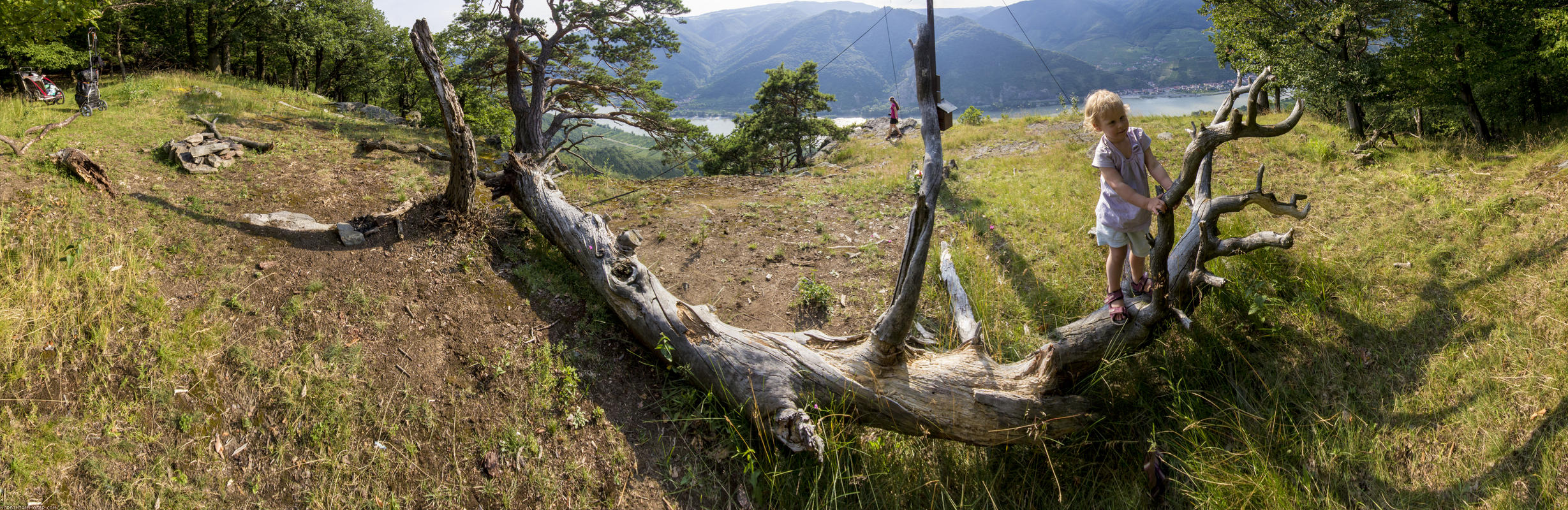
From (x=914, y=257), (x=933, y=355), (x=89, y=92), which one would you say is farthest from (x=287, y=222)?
(x=89, y=92)

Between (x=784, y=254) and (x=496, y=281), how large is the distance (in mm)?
3560

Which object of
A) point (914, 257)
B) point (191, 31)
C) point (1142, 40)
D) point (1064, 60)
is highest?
point (1142, 40)

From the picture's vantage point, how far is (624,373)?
4898 millimetres

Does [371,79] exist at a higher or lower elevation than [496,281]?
higher

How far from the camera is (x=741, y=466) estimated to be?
4.20 meters

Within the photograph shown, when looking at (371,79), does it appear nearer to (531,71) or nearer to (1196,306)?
(531,71)

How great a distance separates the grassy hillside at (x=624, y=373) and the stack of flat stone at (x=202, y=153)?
2.18ft

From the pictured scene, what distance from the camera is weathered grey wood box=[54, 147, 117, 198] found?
5934mm

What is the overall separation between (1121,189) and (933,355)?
1.85 metres

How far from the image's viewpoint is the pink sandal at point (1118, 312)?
4391 mm

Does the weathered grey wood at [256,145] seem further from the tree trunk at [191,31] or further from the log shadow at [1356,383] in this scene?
the tree trunk at [191,31]

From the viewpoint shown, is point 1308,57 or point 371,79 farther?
point 371,79

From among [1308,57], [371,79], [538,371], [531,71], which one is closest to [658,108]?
[531,71]

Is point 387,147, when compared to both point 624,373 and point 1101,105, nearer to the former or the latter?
point 624,373
